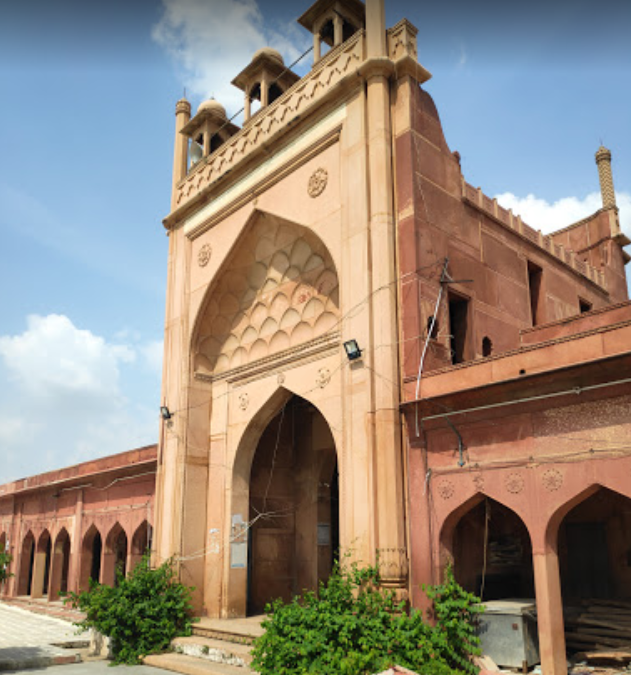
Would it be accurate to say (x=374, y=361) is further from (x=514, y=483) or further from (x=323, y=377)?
(x=514, y=483)

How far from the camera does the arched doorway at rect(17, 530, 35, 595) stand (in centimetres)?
2034

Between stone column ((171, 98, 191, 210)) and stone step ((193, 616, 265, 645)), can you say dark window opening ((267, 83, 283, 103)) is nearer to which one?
stone column ((171, 98, 191, 210))

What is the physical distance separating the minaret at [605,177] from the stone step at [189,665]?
12463 millimetres

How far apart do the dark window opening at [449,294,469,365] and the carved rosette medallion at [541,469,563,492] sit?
299 cm

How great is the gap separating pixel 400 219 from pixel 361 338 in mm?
1670

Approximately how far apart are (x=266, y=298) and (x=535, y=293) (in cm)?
480

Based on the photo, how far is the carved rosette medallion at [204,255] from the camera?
43.2 feet

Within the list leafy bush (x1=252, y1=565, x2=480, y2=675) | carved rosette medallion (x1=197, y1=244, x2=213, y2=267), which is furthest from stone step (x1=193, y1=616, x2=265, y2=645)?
carved rosette medallion (x1=197, y1=244, x2=213, y2=267)

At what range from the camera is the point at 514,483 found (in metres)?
7.54

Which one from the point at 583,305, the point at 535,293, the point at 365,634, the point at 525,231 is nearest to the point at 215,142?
the point at 525,231

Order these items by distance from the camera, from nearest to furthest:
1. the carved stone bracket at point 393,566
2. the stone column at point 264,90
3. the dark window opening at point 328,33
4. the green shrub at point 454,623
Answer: the green shrub at point 454,623
the carved stone bracket at point 393,566
the dark window opening at point 328,33
the stone column at point 264,90

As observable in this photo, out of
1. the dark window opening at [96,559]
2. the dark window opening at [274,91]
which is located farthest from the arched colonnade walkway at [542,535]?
the dark window opening at [96,559]

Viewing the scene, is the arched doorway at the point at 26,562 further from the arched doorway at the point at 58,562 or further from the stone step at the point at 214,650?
the stone step at the point at 214,650

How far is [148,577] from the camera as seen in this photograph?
36.9 feet
